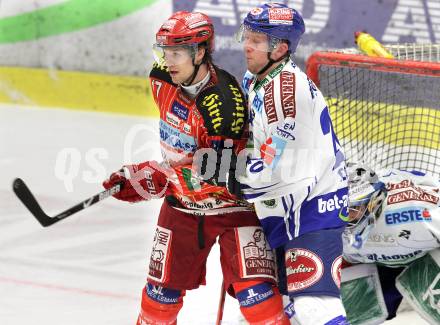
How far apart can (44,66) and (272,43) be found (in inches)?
159

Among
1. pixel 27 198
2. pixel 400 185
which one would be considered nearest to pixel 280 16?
pixel 400 185

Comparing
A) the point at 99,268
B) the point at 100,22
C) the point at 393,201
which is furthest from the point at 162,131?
the point at 100,22

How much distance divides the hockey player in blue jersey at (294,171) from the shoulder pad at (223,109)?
4cm

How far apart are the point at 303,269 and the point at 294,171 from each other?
0.31 meters

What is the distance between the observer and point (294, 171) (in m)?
2.91

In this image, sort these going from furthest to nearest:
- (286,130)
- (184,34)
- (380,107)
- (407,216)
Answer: (380,107) → (407,216) → (184,34) → (286,130)

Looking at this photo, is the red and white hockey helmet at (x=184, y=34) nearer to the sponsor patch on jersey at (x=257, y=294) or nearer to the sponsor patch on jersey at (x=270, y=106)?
the sponsor patch on jersey at (x=270, y=106)

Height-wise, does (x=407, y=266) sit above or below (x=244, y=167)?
below

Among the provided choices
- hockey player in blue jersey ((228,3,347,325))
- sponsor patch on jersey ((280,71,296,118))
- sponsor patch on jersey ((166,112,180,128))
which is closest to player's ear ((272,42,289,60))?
hockey player in blue jersey ((228,3,347,325))

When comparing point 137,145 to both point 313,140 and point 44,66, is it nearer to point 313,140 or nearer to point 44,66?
point 44,66

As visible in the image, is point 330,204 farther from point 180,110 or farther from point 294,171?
point 180,110

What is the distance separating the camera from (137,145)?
5.87 meters

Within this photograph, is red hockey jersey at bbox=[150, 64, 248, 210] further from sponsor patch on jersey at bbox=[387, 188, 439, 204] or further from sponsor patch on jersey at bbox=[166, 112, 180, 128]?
sponsor patch on jersey at bbox=[387, 188, 439, 204]

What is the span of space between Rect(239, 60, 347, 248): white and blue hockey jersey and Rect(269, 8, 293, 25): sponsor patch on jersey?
13cm
